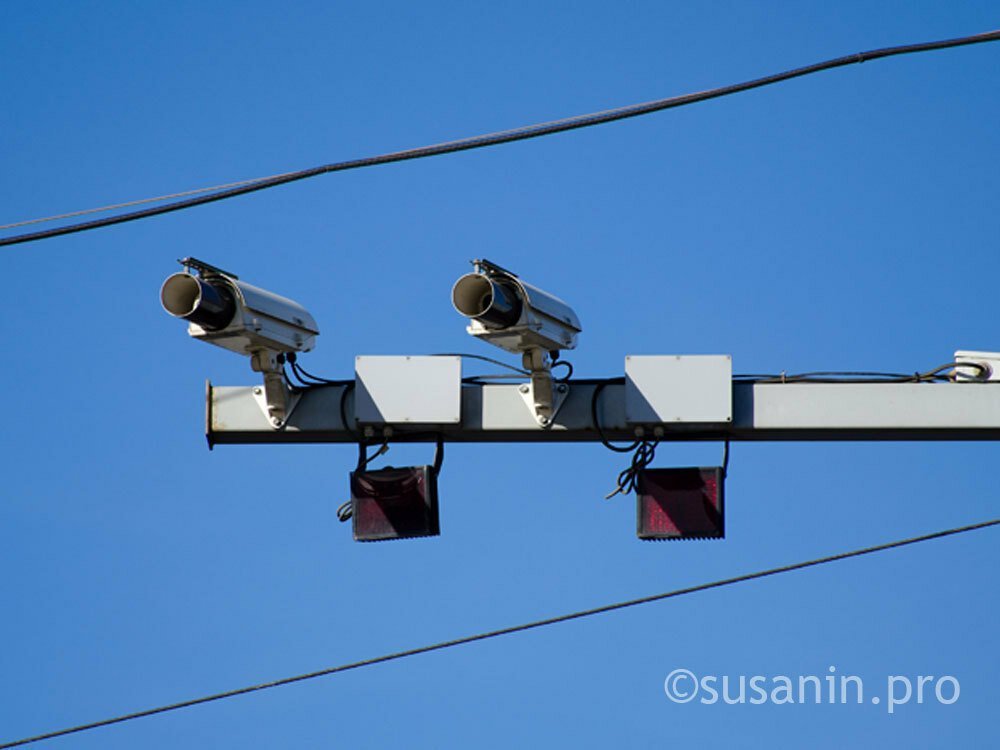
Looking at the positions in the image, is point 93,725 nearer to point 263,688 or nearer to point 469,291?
point 263,688

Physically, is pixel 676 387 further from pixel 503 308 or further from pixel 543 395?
pixel 503 308

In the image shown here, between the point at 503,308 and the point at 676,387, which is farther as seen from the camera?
the point at 676,387

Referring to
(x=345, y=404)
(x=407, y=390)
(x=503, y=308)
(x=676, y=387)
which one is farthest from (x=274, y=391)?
(x=676, y=387)

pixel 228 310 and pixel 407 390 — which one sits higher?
pixel 228 310

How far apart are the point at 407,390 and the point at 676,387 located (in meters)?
1.11

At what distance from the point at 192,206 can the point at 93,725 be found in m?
2.33

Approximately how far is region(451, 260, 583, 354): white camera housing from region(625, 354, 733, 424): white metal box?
15.9 inches

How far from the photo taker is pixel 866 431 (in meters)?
8.38

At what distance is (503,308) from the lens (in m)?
8.25

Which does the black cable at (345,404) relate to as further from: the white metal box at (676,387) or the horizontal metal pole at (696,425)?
the white metal box at (676,387)

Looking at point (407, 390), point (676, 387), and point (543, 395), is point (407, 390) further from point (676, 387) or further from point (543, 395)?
point (676, 387)

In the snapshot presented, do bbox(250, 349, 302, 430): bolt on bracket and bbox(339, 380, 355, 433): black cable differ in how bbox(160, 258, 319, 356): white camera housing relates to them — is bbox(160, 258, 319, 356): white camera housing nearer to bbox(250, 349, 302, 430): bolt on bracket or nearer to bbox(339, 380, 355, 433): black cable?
bbox(250, 349, 302, 430): bolt on bracket

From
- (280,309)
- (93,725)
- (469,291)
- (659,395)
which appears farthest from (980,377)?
(93,725)

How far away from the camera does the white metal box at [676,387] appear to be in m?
8.39
